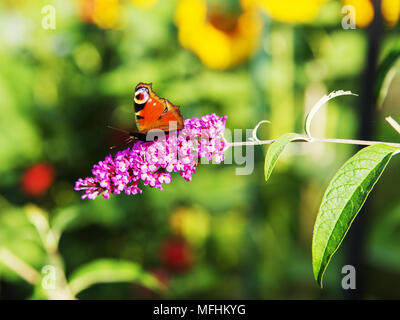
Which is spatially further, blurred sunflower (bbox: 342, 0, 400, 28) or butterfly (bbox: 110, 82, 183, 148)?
blurred sunflower (bbox: 342, 0, 400, 28)

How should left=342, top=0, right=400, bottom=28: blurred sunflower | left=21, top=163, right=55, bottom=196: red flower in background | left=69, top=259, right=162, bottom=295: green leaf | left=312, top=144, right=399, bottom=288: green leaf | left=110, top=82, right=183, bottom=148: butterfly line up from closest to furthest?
1. left=312, top=144, right=399, bottom=288: green leaf
2. left=110, top=82, right=183, bottom=148: butterfly
3. left=69, top=259, right=162, bottom=295: green leaf
4. left=342, top=0, right=400, bottom=28: blurred sunflower
5. left=21, top=163, right=55, bottom=196: red flower in background

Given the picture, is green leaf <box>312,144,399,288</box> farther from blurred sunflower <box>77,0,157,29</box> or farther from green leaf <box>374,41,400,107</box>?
blurred sunflower <box>77,0,157,29</box>

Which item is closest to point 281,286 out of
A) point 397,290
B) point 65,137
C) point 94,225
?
point 397,290

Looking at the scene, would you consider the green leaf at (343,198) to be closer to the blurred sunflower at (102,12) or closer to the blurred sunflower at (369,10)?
the blurred sunflower at (369,10)

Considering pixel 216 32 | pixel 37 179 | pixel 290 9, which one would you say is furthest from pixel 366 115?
pixel 37 179

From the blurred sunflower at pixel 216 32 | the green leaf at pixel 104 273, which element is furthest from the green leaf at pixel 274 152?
the blurred sunflower at pixel 216 32

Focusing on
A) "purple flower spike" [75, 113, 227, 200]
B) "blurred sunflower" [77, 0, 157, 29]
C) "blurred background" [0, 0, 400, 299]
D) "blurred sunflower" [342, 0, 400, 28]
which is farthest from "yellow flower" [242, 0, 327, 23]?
"purple flower spike" [75, 113, 227, 200]

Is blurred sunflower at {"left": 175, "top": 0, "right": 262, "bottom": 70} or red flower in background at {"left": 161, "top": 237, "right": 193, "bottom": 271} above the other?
blurred sunflower at {"left": 175, "top": 0, "right": 262, "bottom": 70}
